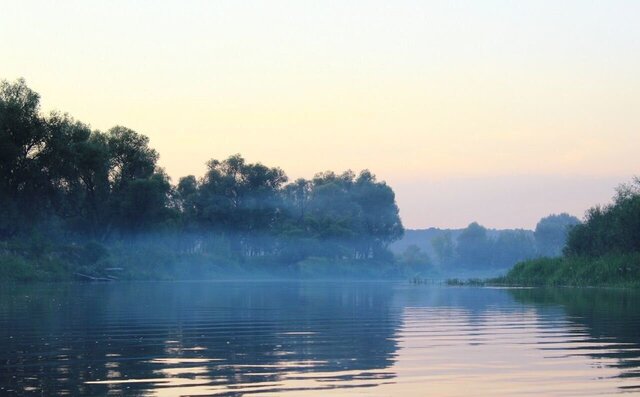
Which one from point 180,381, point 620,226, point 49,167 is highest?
point 49,167

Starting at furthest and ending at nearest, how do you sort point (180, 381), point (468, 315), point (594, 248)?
point (594, 248) < point (468, 315) < point (180, 381)

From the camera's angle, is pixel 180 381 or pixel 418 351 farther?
pixel 418 351

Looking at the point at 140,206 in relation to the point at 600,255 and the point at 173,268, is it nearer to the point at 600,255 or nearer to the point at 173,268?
the point at 173,268

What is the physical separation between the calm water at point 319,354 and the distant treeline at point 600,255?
140 feet

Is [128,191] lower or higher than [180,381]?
higher

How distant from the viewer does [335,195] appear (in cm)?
19175

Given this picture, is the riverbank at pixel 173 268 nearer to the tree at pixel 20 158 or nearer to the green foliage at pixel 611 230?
the tree at pixel 20 158

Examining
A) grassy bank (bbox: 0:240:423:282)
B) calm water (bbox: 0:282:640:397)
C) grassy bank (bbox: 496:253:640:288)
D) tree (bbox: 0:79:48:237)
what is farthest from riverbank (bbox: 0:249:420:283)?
calm water (bbox: 0:282:640:397)

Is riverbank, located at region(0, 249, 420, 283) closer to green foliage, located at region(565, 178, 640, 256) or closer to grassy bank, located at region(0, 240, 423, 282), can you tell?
grassy bank, located at region(0, 240, 423, 282)

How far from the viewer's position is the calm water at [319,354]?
16641 mm

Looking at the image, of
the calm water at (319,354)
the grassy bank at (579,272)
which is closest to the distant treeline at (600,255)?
the grassy bank at (579,272)

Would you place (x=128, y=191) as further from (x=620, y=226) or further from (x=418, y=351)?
(x=418, y=351)

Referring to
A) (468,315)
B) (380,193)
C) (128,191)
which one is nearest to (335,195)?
(380,193)

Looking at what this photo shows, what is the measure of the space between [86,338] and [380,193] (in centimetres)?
16614
